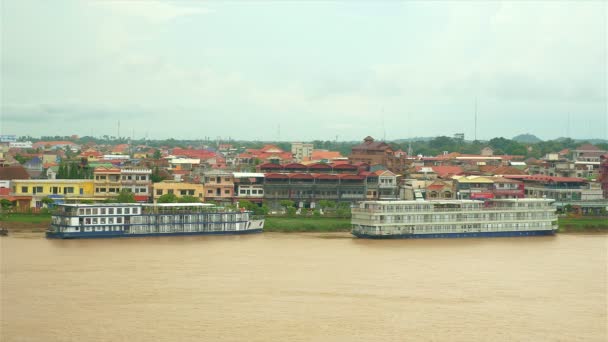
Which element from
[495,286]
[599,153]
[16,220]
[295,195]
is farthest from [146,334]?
[599,153]

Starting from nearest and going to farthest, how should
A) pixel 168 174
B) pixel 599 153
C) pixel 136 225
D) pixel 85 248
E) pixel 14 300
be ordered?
pixel 14 300 < pixel 85 248 < pixel 136 225 < pixel 168 174 < pixel 599 153

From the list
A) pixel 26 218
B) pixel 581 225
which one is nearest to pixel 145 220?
pixel 26 218

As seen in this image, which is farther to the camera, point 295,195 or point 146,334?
point 295,195

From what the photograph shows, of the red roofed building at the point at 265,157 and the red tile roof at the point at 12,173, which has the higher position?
the red roofed building at the point at 265,157

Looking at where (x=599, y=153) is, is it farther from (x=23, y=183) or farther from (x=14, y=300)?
(x=14, y=300)

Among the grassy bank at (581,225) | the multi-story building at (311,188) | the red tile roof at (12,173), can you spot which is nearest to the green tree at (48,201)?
the red tile roof at (12,173)

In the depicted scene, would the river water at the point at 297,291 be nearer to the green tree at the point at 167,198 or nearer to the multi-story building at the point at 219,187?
the green tree at the point at 167,198

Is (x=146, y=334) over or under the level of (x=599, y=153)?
under
